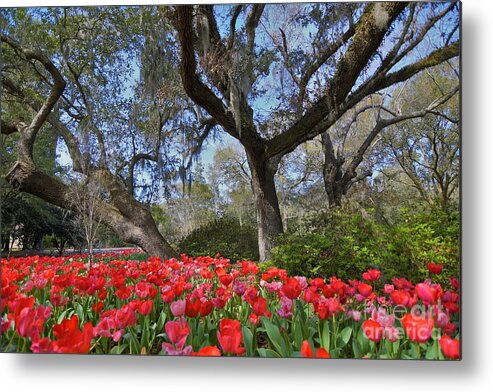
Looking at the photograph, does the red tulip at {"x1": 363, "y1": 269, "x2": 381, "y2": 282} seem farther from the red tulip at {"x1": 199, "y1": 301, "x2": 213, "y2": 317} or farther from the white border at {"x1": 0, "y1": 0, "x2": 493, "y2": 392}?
the red tulip at {"x1": 199, "y1": 301, "x2": 213, "y2": 317}

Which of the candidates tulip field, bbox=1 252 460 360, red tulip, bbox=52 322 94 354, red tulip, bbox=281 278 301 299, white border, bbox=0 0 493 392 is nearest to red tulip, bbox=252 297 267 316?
tulip field, bbox=1 252 460 360

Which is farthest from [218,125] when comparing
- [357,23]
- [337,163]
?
[357,23]

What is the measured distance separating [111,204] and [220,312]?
804 millimetres

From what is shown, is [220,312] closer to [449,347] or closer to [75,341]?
[75,341]

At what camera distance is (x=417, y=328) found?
1.66 m

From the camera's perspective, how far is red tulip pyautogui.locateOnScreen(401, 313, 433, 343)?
166cm

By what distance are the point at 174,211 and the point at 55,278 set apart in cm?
65

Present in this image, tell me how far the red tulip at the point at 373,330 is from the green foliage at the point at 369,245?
1.16ft

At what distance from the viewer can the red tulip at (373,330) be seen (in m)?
1.69

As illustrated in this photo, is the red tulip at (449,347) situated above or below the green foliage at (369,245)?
below

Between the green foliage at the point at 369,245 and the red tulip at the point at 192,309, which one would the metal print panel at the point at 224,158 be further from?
the red tulip at the point at 192,309

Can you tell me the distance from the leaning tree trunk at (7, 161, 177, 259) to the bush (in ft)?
0.43

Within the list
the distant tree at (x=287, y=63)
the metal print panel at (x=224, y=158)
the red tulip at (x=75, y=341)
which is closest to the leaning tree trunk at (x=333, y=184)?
the metal print panel at (x=224, y=158)

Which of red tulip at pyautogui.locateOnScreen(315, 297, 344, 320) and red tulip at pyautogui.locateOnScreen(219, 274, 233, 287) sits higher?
red tulip at pyautogui.locateOnScreen(219, 274, 233, 287)
